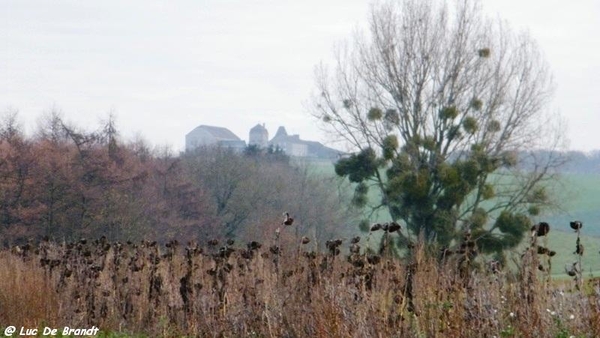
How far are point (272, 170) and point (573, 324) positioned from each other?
48.1 meters

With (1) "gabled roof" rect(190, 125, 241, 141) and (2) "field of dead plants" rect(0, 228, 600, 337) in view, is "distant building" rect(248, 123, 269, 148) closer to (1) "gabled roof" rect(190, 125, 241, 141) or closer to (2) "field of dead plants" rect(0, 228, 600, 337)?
(1) "gabled roof" rect(190, 125, 241, 141)

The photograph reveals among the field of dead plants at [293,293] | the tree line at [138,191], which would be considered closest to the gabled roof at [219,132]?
the tree line at [138,191]

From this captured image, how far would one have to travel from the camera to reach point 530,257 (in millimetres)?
8242

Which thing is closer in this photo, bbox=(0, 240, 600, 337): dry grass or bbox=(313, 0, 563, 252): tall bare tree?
bbox=(0, 240, 600, 337): dry grass

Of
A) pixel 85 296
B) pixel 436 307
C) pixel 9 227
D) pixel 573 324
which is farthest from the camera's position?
pixel 9 227

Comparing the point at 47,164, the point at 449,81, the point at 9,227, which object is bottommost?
the point at 9,227

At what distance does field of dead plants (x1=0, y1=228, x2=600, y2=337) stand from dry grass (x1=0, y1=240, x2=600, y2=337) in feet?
0.06

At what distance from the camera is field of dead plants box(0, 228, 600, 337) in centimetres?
819

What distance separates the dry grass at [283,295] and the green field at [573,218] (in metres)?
19.1

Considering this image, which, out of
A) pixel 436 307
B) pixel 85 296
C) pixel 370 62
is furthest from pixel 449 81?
pixel 436 307

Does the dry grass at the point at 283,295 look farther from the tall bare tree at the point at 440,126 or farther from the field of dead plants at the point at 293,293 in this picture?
the tall bare tree at the point at 440,126

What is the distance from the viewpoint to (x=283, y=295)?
1088cm

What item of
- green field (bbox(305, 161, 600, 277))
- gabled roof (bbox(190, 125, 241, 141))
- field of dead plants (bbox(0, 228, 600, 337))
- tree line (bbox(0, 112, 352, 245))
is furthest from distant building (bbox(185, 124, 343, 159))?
field of dead plants (bbox(0, 228, 600, 337))

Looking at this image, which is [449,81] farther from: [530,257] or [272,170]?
[530,257]
